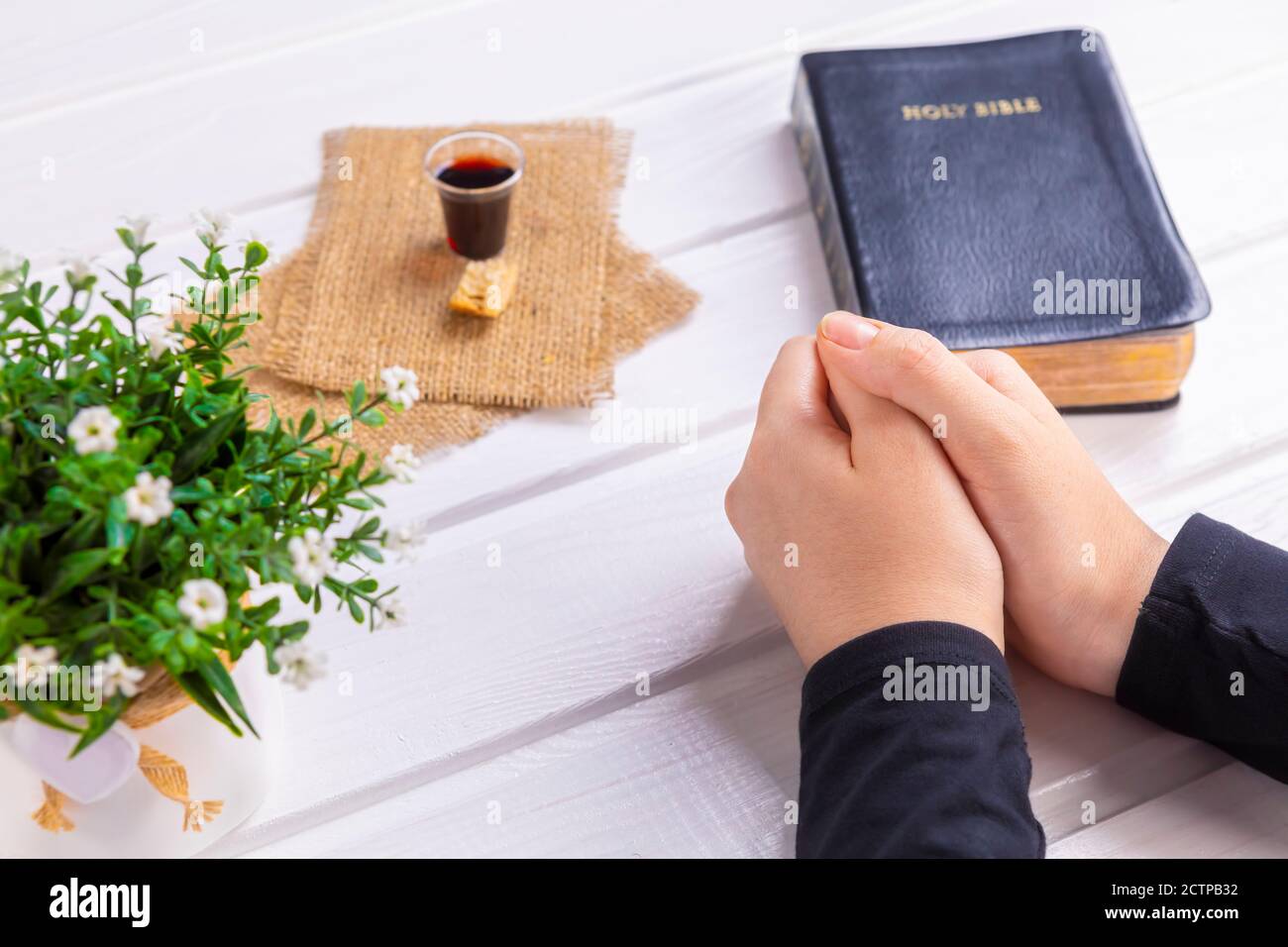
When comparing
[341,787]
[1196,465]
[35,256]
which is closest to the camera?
[341,787]

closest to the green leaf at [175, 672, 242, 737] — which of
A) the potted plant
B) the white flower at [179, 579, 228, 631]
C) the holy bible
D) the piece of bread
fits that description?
the potted plant

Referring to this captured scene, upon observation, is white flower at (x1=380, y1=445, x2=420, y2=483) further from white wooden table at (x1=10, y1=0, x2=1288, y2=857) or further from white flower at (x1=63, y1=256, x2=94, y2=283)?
white wooden table at (x1=10, y1=0, x2=1288, y2=857)

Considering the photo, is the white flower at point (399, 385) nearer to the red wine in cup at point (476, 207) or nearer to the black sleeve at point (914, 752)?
the black sleeve at point (914, 752)

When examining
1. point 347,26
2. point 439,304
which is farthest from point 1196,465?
point 347,26

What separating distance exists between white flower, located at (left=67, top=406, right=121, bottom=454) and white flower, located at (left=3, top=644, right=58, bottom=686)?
Result: 8 centimetres

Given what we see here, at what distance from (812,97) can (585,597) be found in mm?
510

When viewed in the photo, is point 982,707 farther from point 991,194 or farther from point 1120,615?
point 991,194

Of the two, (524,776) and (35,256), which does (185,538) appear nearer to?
(524,776)

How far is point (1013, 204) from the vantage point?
977mm

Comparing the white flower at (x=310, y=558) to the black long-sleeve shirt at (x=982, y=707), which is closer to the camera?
the white flower at (x=310, y=558)

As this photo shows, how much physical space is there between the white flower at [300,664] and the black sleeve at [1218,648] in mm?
514

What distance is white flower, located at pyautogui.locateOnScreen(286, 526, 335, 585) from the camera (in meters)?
0.48

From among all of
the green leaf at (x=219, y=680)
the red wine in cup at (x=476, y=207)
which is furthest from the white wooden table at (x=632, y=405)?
the green leaf at (x=219, y=680)

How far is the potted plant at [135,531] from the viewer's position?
48cm
